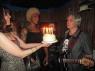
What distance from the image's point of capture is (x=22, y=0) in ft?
4.16

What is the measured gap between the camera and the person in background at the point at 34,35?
1.23 metres

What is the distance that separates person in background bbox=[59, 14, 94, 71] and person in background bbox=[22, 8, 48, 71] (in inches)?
4.9

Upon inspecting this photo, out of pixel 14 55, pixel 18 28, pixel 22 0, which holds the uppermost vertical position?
pixel 22 0

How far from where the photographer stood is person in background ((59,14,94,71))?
118 cm

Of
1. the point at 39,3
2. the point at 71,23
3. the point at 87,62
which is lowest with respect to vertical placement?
the point at 87,62

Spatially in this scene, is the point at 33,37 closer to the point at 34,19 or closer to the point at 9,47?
the point at 34,19

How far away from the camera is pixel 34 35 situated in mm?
1249

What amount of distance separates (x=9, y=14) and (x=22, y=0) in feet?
0.84

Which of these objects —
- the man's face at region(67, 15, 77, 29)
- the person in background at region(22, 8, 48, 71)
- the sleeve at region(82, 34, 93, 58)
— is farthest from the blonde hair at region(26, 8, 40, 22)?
the sleeve at region(82, 34, 93, 58)

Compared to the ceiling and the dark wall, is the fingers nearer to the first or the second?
the dark wall

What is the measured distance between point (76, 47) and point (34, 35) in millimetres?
258

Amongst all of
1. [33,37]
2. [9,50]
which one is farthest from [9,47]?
[33,37]

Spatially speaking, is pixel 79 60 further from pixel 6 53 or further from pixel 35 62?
pixel 6 53

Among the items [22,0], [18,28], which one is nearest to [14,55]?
[18,28]
